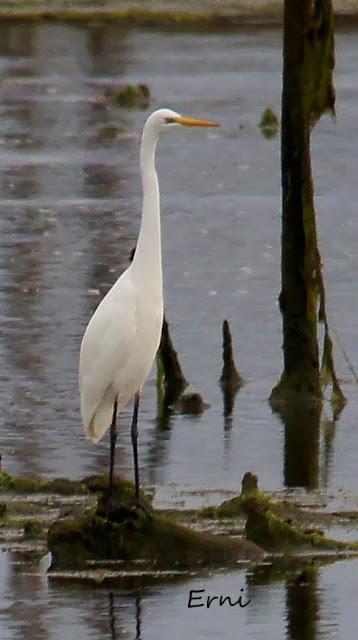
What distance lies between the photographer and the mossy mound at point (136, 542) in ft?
35.1

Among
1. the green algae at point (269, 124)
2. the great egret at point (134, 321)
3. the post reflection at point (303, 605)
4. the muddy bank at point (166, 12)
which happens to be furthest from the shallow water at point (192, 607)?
the muddy bank at point (166, 12)

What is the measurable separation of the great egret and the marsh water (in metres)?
1.15

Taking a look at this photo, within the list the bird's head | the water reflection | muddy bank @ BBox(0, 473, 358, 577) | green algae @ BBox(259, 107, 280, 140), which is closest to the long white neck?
the bird's head

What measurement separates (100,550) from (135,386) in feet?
3.51

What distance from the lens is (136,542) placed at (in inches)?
426

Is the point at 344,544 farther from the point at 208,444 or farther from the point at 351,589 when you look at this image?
the point at 208,444

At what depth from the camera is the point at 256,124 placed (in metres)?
36.9

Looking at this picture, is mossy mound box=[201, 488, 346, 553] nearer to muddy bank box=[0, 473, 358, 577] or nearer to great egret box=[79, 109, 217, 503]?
muddy bank box=[0, 473, 358, 577]

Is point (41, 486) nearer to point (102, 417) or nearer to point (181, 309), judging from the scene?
point (102, 417)

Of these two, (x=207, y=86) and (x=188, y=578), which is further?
(x=207, y=86)

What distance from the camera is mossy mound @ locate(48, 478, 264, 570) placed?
35.1ft

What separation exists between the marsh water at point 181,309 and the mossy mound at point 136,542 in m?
0.17

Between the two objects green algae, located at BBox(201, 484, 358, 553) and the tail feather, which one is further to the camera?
the tail feather

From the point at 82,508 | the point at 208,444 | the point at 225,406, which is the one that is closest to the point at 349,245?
the point at 225,406
